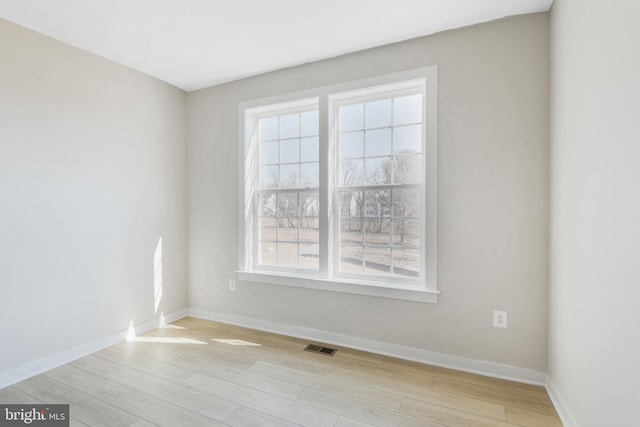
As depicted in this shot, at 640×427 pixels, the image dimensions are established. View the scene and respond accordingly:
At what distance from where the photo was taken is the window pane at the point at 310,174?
290 cm

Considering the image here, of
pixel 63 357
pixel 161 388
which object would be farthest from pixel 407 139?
pixel 63 357

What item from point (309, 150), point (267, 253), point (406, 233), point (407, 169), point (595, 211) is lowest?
point (267, 253)

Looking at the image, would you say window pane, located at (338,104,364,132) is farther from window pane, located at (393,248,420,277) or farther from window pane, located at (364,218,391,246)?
window pane, located at (393,248,420,277)

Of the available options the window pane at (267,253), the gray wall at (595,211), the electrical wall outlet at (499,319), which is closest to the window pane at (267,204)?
the window pane at (267,253)

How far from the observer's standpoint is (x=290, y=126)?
3043 millimetres

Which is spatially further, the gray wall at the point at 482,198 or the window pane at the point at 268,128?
the window pane at the point at 268,128

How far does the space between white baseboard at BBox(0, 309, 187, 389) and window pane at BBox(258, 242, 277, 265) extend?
4.28 ft

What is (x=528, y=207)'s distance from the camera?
2.08 metres

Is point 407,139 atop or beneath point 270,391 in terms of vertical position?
atop

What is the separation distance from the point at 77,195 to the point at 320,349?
8.11ft

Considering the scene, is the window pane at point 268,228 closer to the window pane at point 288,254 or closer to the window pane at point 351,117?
the window pane at point 288,254

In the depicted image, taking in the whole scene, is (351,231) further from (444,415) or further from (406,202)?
(444,415)

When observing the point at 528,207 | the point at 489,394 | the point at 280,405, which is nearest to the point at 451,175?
the point at 528,207

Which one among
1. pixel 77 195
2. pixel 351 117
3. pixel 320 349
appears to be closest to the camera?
pixel 77 195
